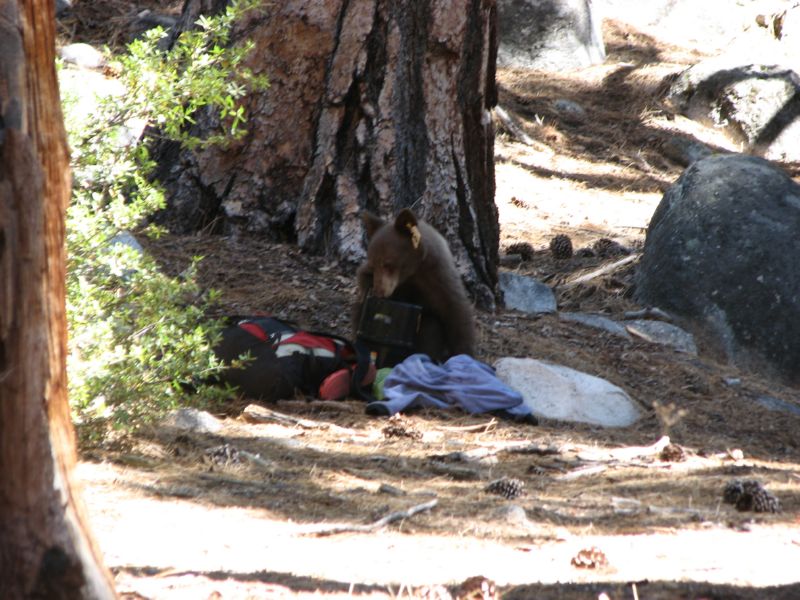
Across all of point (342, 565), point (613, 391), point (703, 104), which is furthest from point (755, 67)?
point (342, 565)

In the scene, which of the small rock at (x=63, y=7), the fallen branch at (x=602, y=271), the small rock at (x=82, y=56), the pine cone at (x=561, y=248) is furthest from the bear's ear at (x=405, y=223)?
the small rock at (x=63, y=7)

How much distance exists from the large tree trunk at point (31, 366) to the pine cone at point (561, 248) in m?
7.73

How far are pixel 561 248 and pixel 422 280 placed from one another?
130 inches

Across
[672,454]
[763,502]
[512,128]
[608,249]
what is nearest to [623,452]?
[672,454]

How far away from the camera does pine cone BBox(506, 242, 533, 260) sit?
9367 mm

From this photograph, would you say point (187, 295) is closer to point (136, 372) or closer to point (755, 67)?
point (136, 372)

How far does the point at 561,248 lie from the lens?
9.40 m

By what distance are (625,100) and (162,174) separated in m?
9.81

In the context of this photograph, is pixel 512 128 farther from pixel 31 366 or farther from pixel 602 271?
pixel 31 366

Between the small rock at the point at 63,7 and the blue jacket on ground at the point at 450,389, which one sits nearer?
the blue jacket on ground at the point at 450,389

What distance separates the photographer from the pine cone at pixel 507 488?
3896 mm

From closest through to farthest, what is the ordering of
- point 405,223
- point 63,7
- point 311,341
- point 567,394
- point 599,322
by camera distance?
point 311,341, point 567,394, point 405,223, point 599,322, point 63,7

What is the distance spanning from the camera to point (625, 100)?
600 inches

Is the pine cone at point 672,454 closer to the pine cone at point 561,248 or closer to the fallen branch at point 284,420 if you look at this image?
the fallen branch at point 284,420
